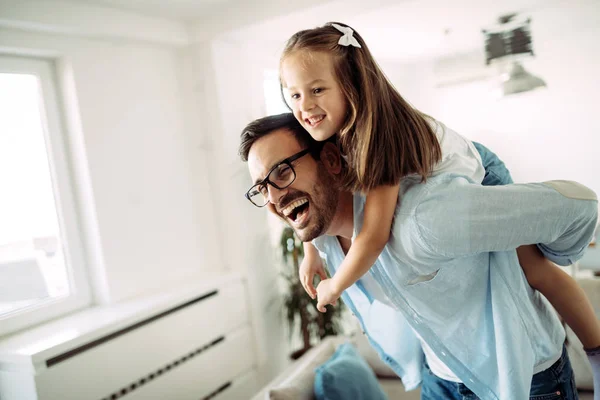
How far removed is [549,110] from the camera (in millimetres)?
6348

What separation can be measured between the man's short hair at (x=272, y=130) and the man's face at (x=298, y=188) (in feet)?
0.04

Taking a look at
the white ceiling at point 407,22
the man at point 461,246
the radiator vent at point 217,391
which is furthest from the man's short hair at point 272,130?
the radiator vent at point 217,391

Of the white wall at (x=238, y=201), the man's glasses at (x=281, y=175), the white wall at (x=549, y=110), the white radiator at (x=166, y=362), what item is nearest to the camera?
the man's glasses at (x=281, y=175)

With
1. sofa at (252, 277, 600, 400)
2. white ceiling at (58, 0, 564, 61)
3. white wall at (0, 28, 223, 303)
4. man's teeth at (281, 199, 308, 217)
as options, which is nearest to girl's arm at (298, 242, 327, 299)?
man's teeth at (281, 199, 308, 217)

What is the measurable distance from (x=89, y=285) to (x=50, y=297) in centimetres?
24

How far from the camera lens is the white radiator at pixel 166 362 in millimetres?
2223

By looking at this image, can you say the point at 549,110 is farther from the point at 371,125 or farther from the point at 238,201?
the point at 371,125

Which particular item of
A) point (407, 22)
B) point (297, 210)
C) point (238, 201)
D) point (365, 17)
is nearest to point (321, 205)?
point (297, 210)

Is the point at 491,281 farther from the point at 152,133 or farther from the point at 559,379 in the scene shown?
the point at 152,133

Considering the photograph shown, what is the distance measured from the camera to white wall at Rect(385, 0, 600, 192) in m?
6.06

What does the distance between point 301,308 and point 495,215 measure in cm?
277

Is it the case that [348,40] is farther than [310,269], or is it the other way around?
[310,269]

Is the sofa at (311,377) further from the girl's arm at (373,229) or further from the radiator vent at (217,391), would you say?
the girl's arm at (373,229)

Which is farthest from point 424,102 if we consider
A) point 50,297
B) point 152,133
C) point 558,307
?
point 558,307
